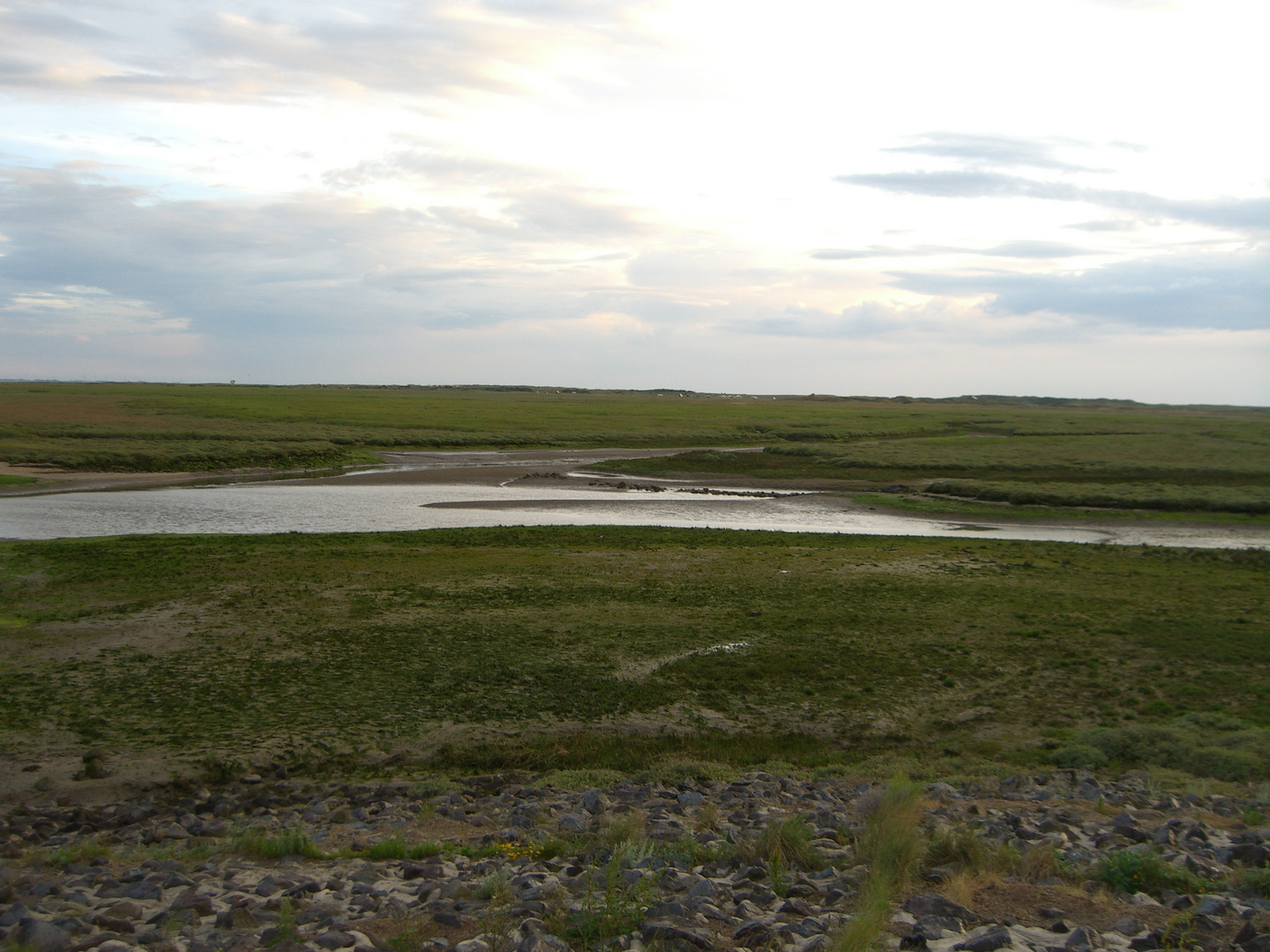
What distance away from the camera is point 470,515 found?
35.6m

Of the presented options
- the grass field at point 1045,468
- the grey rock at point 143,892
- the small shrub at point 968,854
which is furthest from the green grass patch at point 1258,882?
the grass field at point 1045,468

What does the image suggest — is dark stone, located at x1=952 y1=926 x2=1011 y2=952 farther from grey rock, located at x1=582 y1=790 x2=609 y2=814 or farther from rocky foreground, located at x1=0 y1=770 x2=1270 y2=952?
grey rock, located at x1=582 y1=790 x2=609 y2=814

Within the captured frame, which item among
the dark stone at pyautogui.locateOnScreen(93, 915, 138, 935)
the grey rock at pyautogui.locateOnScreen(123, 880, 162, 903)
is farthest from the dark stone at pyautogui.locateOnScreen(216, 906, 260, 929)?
the grey rock at pyautogui.locateOnScreen(123, 880, 162, 903)

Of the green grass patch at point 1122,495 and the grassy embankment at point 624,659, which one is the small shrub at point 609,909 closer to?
the grassy embankment at point 624,659

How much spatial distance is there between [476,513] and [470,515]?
0.59 metres

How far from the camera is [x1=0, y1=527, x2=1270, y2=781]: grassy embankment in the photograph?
11.6 m

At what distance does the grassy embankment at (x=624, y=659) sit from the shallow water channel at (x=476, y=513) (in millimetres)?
8073

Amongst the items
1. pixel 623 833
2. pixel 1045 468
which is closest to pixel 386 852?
pixel 623 833

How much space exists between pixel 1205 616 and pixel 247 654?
2015 centimetres

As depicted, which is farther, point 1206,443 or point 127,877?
point 1206,443

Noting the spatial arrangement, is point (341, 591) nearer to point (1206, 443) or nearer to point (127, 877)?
point (127, 877)

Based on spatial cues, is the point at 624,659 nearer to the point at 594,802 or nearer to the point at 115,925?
the point at 594,802

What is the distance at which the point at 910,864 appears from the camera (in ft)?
23.2

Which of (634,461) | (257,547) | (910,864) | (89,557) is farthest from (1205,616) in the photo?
(634,461)
